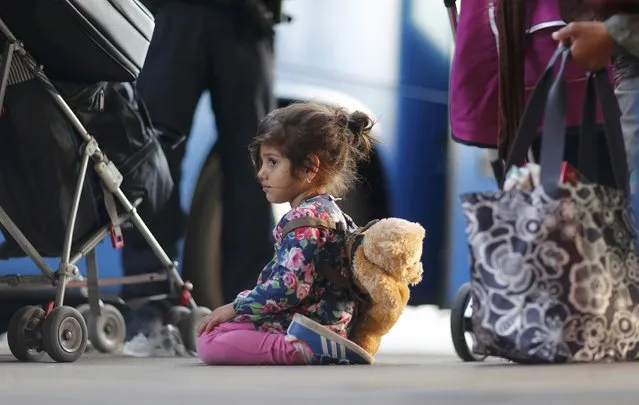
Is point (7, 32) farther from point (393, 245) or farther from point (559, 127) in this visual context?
point (559, 127)

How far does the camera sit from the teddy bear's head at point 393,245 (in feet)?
10.3

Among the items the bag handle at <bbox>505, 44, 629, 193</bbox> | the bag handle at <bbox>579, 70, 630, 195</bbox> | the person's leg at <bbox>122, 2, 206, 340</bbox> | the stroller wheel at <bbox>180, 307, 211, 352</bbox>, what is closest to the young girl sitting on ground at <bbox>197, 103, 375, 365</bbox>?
the bag handle at <bbox>505, 44, 629, 193</bbox>

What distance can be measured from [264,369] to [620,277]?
2.65ft

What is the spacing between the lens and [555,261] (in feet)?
8.87

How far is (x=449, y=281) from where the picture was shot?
609 cm

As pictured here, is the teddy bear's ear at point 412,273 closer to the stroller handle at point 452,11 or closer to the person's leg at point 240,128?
the stroller handle at point 452,11

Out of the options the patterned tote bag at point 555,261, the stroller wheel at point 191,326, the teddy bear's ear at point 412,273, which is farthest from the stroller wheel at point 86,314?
the patterned tote bag at point 555,261

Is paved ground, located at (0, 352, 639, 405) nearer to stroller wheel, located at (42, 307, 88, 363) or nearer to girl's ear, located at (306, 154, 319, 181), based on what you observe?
Result: stroller wheel, located at (42, 307, 88, 363)

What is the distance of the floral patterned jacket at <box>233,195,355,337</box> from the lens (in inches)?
126

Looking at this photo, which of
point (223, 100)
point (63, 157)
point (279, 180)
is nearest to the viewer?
point (279, 180)

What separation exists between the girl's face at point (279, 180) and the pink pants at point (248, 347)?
0.35 meters

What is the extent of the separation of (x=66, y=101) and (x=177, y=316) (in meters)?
0.90

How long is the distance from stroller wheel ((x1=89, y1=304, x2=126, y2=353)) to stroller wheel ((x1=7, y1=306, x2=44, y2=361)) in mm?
725

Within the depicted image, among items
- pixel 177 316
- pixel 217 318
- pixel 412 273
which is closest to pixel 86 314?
pixel 177 316
